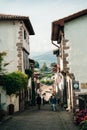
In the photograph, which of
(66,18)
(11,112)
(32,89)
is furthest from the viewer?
(32,89)

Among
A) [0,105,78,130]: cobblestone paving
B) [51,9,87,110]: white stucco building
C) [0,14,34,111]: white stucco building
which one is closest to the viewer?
[0,105,78,130]: cobblestone paving

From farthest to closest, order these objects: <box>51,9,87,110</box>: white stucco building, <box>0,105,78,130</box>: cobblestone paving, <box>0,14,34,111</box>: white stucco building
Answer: <box>0,14,34,111</box>: white stucco building
<box>51,9,87,110</box>: white stucco building
<box>0,105,78,130</box>: cobblestone paving

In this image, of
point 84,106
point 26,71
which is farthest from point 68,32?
point 26,71

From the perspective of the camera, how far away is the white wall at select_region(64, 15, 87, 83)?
2734 cm

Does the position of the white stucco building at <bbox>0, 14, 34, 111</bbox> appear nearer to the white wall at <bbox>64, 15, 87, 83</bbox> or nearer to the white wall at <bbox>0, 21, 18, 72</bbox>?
the white wall at <bbox>0, 21, 18, 72</bbox>

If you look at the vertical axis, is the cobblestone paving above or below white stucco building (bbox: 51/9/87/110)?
below

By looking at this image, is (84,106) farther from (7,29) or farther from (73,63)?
(7,29)

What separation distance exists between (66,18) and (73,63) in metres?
3.04

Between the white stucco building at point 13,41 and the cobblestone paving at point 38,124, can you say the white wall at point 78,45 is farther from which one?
the white stucco building at point 13,41

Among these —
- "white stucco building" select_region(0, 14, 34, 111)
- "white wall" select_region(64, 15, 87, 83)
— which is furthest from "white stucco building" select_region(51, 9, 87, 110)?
"white stucco building" select_region(0, 14, 34, 111)

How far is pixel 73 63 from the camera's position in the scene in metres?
27.5

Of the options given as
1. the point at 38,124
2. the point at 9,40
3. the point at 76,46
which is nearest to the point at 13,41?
the point at 9,40

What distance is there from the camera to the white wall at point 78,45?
2734 cm

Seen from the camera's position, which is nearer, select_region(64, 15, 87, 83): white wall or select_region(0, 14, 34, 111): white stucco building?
select_region(64, 15, 87, 83): white wall
